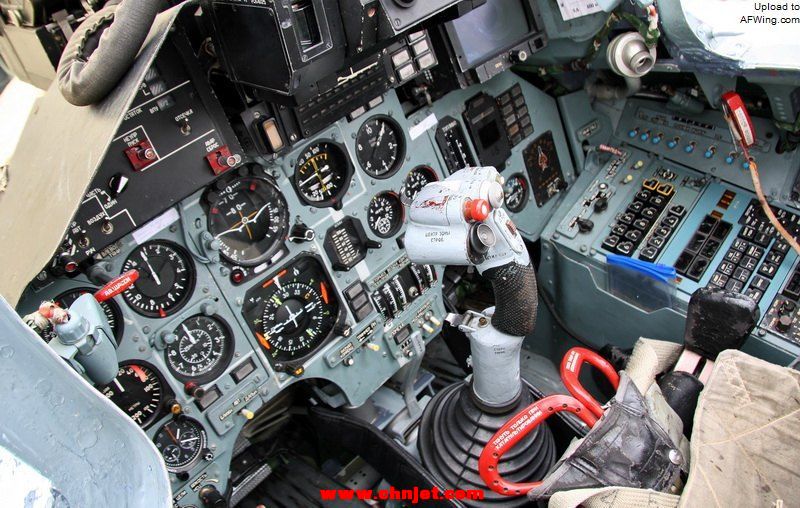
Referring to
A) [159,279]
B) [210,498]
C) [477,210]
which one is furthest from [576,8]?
[210,498]

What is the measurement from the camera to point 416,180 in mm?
4133

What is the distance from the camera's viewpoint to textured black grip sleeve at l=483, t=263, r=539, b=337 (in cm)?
280

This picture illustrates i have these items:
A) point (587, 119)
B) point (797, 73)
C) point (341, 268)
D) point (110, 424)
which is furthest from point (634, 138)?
point (110, 424)

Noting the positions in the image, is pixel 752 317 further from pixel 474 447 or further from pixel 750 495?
pixel 474 447

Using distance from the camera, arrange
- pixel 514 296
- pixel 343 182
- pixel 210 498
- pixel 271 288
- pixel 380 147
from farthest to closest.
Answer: pixel 380 147 → pixel 343 182 → pixel 271 288 → pixel 210 498 → pixel 514 296

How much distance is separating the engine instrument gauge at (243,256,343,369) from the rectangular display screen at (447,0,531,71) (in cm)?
144

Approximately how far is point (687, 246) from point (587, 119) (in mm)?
1167

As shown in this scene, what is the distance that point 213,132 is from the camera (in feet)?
10.1

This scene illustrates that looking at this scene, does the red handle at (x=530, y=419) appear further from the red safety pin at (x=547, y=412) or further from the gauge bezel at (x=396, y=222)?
the gauge bezel at (x=396, y=222)

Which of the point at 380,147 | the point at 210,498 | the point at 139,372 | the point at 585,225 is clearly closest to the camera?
the point at 139,372

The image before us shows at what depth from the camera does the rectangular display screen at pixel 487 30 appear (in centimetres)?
393

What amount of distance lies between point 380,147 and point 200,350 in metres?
1.46

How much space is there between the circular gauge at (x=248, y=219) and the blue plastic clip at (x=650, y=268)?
1.96 meters

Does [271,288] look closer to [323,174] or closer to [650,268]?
[323,174]
